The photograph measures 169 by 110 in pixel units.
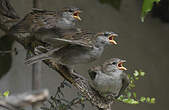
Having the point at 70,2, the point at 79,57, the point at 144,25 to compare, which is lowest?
the point at 144,25

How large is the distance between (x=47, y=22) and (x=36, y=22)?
4 centimetres

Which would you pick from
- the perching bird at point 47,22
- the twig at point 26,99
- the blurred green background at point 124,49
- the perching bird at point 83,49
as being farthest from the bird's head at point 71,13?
the twig at point 26,99

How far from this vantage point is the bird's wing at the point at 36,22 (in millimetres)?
1024

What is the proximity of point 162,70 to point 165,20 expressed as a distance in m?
0.31

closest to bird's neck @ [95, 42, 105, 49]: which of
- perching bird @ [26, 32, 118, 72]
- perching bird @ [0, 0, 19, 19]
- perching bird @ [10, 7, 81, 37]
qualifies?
perching bird @ [26, 32, 118, 72]

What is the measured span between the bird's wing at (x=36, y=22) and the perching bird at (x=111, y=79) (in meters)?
0.21

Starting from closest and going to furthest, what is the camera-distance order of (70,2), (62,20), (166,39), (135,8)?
(62,20)
(70,2)
(135,8)
(166,39)

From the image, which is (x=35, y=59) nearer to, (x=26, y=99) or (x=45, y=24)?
(x=45, y=24)

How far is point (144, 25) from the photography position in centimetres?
193

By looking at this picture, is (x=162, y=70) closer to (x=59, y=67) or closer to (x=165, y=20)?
(x=165, y=20)

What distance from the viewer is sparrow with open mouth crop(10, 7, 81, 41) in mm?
1006

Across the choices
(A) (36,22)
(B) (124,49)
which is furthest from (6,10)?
(B) (124,49)

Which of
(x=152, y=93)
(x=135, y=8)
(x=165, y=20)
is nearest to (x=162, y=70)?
(x=152, y=93)

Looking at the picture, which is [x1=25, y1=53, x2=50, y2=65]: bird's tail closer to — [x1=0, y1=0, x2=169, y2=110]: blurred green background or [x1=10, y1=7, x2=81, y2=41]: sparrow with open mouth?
[x1=10, y1=7, x2=81, y2=41]: sparrow with open mouth
